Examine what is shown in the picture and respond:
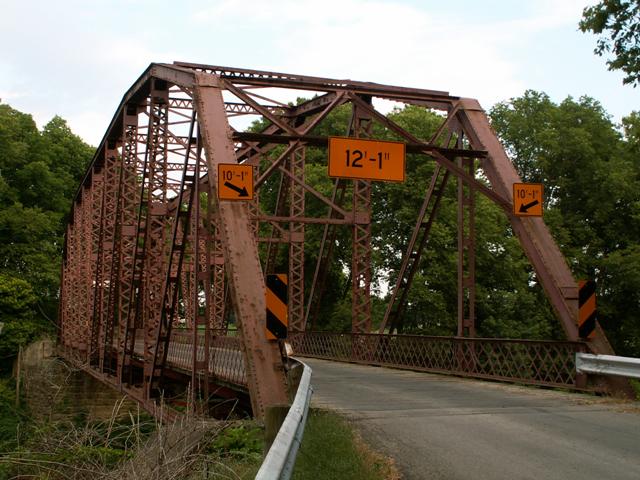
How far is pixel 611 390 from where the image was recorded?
11523mm

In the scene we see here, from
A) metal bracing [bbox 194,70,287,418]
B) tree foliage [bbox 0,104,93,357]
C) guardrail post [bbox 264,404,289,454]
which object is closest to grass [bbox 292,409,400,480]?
guardrail post [bbox 264,404,289,454]

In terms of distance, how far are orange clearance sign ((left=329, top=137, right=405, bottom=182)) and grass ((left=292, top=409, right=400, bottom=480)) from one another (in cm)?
635

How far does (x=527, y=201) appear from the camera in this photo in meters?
14.1

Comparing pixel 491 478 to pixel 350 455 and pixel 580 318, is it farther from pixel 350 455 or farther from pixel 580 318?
pixel 580 318

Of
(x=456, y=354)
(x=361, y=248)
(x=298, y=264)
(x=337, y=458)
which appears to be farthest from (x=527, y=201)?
(x=298, y=264)

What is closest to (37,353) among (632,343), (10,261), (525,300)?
(10,261)

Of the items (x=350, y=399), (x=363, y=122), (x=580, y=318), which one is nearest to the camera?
(x=350, y=399)

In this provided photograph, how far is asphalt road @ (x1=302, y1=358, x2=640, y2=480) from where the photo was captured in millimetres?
6652

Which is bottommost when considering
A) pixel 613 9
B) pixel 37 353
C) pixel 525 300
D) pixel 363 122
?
pixel 37 353

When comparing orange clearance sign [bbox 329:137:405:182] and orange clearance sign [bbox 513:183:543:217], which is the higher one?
orange clearance sign [bbox 329:137:405:182]

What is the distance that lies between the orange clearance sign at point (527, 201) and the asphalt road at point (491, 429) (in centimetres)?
306

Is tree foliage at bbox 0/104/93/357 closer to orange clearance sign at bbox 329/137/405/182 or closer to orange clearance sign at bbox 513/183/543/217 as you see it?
orange clearance sign at bbox 329/137/405/182

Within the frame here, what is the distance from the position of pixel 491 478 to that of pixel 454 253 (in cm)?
3003

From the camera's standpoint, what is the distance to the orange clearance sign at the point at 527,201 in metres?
14.1
